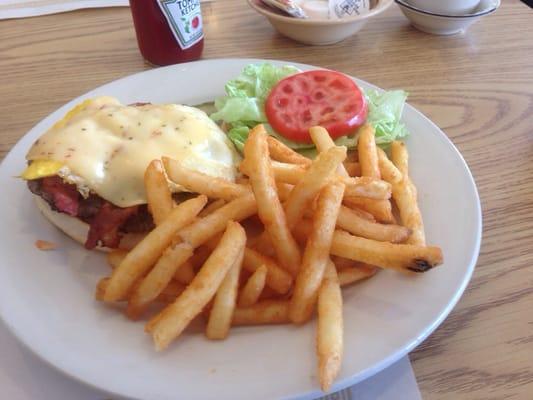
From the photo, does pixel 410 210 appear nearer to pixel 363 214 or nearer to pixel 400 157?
pixel 363 214

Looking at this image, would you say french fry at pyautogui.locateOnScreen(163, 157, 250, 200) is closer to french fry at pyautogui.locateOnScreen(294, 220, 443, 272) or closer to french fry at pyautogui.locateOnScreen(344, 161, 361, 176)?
french fry at pyautogui.locateOnScreen(294, 220, 443, 272)

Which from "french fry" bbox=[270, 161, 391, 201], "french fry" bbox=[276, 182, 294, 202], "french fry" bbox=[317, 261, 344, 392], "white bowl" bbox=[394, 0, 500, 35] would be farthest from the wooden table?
"french fry" bbox=[276, 182, 294, 202]

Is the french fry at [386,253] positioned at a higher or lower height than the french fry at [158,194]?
lower

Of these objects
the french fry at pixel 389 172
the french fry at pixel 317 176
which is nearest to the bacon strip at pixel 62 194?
the french fry at pixel 317 176

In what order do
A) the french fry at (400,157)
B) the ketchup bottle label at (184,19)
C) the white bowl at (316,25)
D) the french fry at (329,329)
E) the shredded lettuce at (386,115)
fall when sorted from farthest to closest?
the white bowl at (316,25)
the ketchup bottle label at (184,19)
the shredded lettuce at (386,115)
the french fry at (400,157)
the french fry at (329,329)

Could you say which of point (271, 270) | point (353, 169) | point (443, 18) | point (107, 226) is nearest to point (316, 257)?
point (271, 270)

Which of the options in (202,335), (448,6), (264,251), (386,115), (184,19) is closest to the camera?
(202,335)

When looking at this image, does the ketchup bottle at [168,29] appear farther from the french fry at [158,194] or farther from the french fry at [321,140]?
the french fry at [158,194]

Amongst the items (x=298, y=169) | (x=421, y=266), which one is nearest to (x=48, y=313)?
(x=298, y=169)
